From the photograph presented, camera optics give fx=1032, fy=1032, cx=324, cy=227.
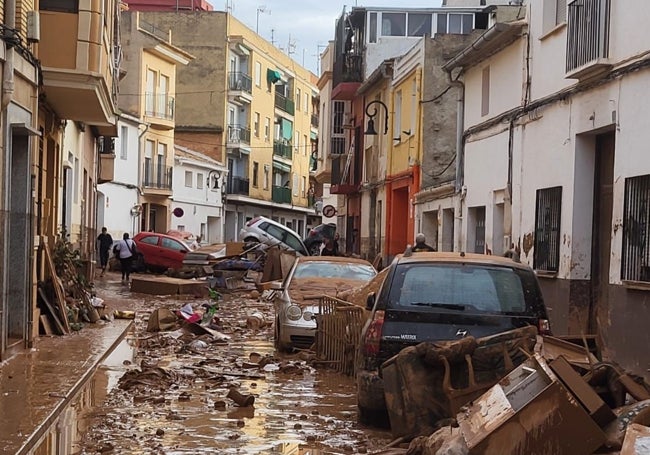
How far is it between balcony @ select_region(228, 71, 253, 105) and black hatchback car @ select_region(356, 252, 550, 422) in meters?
55.0

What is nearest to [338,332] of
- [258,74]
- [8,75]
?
[8,75]

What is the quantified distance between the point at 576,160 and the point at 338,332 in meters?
4.71

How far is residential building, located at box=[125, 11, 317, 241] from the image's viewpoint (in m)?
62.9

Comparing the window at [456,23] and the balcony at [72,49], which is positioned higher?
the window at [456,23]

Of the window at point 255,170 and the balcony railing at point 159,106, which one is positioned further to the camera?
the window at point 255,170

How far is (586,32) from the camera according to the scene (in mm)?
14500

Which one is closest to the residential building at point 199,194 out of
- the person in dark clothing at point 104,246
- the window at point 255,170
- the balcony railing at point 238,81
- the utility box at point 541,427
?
the balcony railing at point 238,81

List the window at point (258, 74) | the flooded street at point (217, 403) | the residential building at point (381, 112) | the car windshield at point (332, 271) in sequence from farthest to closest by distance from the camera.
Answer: the window at point (258, 74) < the residential building at point (381, 112) < the car windshield at point (332, 271) < the flooded street at point (217, 403)

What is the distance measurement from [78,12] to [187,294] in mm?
13725

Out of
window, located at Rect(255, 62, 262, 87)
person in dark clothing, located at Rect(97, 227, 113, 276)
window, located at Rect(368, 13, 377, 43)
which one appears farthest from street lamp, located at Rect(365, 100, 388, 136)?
window, located at Rect(255, 62, 262, 87)

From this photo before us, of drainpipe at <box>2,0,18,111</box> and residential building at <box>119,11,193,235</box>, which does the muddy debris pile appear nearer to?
drainpipe at <box>2,0,18,111</box>

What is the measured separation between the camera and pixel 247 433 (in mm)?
9211

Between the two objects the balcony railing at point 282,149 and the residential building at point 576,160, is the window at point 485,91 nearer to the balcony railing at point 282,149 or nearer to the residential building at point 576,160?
the residential building at point 576,160

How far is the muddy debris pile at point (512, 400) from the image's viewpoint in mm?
6434
